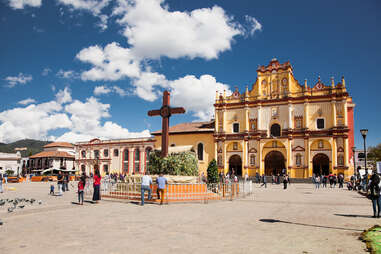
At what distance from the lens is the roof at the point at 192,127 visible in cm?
4394

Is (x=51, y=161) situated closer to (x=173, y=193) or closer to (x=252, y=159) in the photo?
(x=252, y=159)

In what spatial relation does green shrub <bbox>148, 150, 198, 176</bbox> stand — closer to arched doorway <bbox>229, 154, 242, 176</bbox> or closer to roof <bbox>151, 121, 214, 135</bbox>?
arched doorway <bbox>229, 154, 242, 176</bbox>

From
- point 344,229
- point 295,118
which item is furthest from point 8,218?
point 295,118

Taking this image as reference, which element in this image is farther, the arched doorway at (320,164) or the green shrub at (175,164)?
the arched doorway at (320,164)

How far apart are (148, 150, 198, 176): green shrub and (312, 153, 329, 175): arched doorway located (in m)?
25.8

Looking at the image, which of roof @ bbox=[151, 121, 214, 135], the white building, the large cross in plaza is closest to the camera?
the large cross in plaza

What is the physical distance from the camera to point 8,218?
869 cm

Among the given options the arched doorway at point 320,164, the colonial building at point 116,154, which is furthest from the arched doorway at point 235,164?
the colonial building at point 116,154

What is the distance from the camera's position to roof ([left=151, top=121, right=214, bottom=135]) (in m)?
43.9

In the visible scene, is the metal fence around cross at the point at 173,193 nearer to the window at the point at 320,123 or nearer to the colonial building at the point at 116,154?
the window at the point at 320,123

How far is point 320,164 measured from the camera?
37.1m

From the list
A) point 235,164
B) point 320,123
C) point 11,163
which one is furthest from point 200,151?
point 11,163

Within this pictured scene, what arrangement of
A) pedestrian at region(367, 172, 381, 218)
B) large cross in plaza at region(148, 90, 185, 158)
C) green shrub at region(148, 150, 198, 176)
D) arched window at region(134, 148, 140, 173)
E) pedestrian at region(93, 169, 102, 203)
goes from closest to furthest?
1. pedestrian at region(367, 172, 381, 218)
2. pedestrian at region(93, 169, 102, 203)
3. green shrub at region(148, 150, 198, 176)
4. large cross in plaza at region(148, 90, 185, 158)
5. arched window at region(134, 148, 140, 173)

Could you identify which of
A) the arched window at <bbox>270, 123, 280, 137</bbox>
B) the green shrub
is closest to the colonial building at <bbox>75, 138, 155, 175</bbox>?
the arched window at <bbox>270, 123, 280, 137</bbox>
